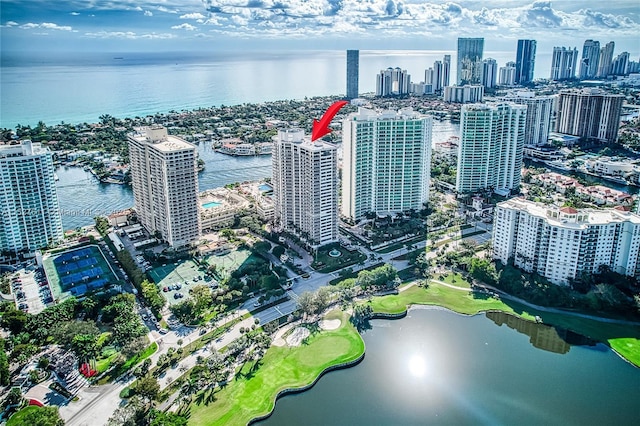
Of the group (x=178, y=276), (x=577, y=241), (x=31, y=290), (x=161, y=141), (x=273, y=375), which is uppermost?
(x=161, y=141)

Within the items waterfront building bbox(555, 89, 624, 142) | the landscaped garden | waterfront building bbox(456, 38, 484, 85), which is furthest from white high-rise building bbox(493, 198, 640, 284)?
waterfront building bbox(456, 38, 484, 85)

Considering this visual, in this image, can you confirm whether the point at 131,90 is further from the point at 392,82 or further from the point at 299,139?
the point at 299,139

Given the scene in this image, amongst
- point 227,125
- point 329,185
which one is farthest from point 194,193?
point 227,125

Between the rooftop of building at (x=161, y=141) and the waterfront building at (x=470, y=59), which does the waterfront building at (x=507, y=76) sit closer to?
the waterfront building at (x=470, y=59)

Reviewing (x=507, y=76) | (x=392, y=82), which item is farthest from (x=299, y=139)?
(x=507, y=76)

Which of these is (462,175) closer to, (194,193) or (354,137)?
(354,137)

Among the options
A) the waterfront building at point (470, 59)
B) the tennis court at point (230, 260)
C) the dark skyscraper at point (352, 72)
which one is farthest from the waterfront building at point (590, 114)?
the tennis court at point (230, 260)
